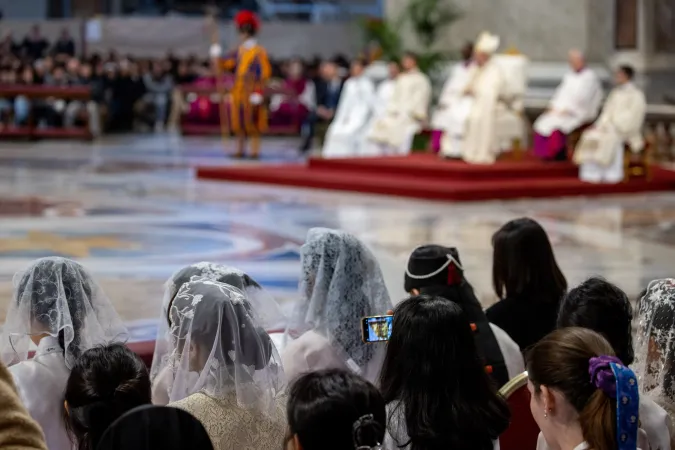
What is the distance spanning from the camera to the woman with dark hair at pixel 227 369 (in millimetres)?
2926

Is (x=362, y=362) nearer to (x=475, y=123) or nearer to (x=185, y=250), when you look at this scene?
(x=185, y=250)

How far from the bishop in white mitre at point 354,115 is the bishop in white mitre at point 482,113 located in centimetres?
252

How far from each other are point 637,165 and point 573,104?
967 millimetres

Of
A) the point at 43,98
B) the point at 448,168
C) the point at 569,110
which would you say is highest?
the point at 43,98

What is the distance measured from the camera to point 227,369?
2.99m

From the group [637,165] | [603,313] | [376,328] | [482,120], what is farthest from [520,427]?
[637,165]

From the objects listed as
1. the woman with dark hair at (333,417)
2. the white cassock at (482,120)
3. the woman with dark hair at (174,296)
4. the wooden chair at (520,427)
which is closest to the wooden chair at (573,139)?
the white cassock at (482,120)

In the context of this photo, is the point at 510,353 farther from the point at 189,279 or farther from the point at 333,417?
the point at 333,417

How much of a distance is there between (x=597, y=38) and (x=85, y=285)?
505 inches

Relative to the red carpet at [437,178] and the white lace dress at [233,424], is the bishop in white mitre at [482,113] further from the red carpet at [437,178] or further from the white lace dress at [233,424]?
the white lace dress at [233,424]

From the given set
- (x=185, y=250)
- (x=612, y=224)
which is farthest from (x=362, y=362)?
(x=612, y=224)

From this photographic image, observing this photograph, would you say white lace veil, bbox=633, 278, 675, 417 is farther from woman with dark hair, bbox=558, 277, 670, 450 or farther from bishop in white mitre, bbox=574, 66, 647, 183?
bishop in white mitre, bbox=574, 66, 647, 183

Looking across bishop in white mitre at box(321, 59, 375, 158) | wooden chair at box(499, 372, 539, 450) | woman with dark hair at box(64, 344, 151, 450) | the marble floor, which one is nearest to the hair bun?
woman with dark hair at box(64, 344, 151, 450)

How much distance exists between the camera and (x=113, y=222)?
10.4m
